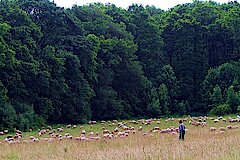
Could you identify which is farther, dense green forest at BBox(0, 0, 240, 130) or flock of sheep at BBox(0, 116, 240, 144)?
dense green forest at BBox(0, 0, 240, 130)

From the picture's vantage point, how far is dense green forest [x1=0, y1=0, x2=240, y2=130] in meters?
35.2

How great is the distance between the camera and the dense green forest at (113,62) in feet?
116

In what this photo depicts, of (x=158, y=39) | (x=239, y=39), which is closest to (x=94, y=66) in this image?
(x=158, y=39)

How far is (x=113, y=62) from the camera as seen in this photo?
146ft

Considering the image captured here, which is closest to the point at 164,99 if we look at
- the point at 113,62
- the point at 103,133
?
the point at 113,62

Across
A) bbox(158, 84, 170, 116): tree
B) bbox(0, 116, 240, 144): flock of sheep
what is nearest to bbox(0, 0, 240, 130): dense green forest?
bbox(158, 84, 170, 116): tree

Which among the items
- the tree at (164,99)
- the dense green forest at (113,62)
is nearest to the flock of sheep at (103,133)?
the dense green forest at (113,62)

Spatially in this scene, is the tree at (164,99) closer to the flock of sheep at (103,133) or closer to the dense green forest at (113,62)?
the dense green forest at (113,62)

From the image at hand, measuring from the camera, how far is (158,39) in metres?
52.7

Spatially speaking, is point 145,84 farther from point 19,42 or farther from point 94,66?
point 19,42

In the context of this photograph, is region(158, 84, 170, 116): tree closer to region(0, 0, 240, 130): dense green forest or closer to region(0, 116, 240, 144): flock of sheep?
region(0, 0, 240, 130): dense green forest

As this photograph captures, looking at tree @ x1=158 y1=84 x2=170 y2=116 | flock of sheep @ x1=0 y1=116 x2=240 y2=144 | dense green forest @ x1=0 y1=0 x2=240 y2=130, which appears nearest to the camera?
Answer: flock of sheep @ x1=0 y1=116 x2=240 y2=144

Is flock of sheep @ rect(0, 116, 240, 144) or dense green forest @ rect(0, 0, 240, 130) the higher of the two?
dense green forest @ rect(0, 0, 240, 130)

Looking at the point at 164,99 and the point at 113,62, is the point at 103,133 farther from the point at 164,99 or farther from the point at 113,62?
the point at 164,99
